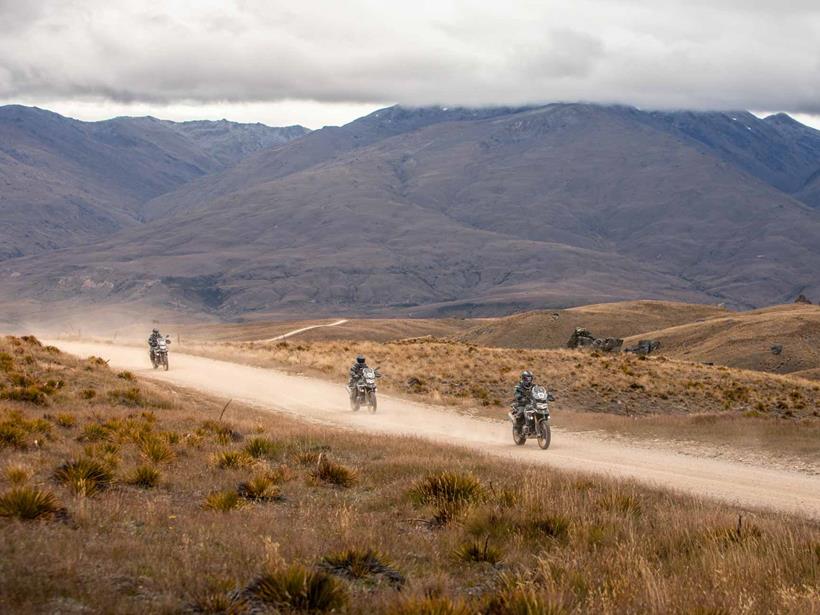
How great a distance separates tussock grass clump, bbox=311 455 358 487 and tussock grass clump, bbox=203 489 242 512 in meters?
2.17

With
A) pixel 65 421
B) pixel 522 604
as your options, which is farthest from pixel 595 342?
pixel 522 604

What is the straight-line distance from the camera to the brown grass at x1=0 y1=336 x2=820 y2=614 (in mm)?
7637

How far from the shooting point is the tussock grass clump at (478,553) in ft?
31.0

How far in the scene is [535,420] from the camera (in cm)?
2300

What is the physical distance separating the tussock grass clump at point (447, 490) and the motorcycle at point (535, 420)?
10.4 meters

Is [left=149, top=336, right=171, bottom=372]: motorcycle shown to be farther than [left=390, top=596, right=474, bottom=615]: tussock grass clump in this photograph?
Yes

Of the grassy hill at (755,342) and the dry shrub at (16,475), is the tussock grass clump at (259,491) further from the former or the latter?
the grassy hill at (755,342)

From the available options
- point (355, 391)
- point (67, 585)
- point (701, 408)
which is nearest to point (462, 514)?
point (67, 585)

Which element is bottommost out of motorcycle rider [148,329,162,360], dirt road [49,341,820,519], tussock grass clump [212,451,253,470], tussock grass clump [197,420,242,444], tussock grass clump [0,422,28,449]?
dirt road [49,341,820,519]

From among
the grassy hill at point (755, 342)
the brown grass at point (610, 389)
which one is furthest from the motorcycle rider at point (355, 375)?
the grassy hill at point (755, 342)

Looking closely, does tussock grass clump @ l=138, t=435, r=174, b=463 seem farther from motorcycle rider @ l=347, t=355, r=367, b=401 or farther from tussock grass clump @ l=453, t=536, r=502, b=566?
motorcycle rider @ l=347, t=355, r=367, b=401

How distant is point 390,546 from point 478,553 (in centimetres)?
100

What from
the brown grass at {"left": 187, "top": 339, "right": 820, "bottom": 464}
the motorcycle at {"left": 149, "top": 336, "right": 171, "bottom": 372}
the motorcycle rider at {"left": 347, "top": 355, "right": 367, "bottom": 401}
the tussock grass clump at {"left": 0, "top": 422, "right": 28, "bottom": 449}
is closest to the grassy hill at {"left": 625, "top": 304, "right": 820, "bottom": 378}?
the brown grass at {"left": 187, "top": 339, "right": 820, "bottom": 464}

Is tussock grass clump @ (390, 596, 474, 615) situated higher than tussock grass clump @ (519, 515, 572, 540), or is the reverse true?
tussock grass clump @ (390, 596, 474, 615)
